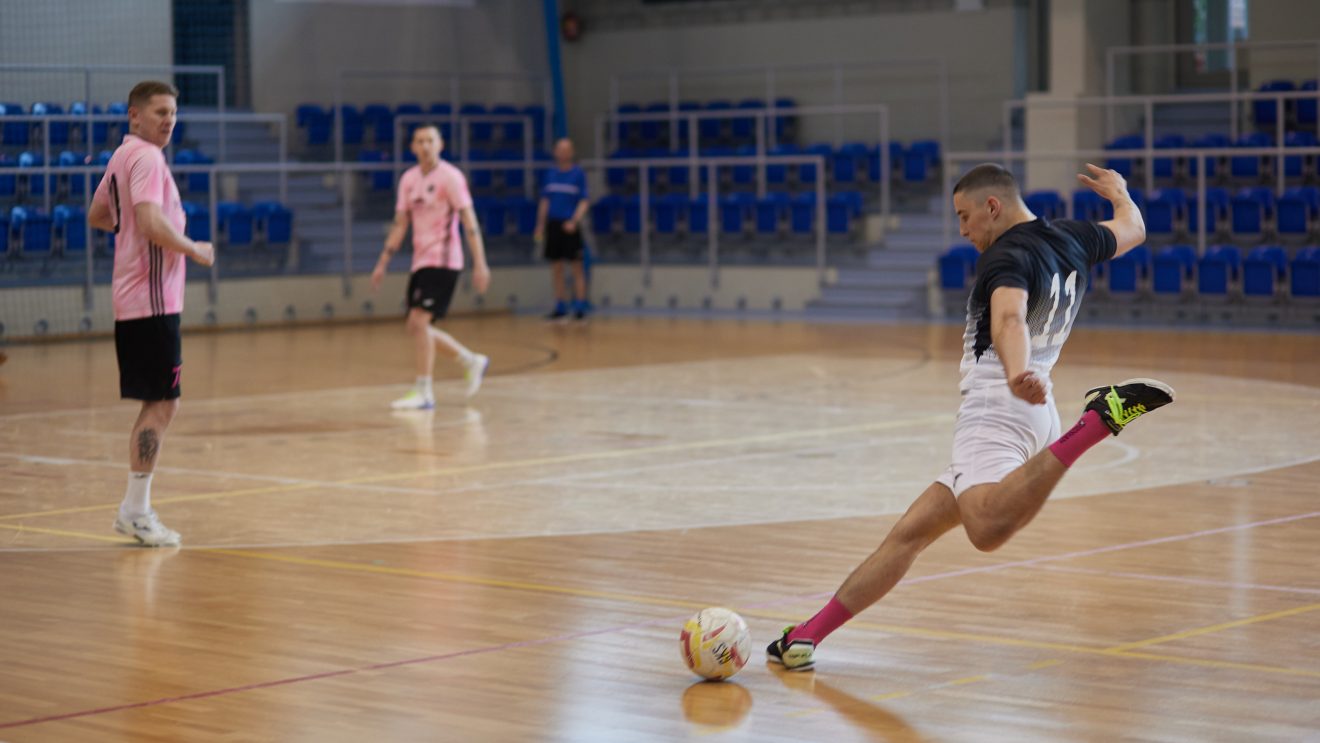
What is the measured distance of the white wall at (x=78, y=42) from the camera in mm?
21859

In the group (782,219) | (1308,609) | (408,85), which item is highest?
(408,85)

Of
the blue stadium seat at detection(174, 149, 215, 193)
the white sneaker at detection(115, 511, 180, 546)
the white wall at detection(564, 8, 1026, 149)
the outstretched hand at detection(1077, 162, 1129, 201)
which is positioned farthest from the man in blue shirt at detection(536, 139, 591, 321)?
the outstretched hand at detection(1077, 162, 1129, 201)

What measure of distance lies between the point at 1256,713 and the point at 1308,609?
5.36ft

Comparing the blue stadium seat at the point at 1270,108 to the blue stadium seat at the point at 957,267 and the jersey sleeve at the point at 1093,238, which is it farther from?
the jersey sleeve at the point at 1093,238

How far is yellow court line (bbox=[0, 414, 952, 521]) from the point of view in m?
9.70

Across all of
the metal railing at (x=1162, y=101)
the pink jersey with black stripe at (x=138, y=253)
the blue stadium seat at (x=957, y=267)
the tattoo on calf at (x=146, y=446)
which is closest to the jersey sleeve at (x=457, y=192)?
the pink jersey with black stripe at (x=138, y=253)

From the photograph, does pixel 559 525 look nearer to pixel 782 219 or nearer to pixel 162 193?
pixel 162 193

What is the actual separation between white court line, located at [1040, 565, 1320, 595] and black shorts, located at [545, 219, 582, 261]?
1508 centimetres

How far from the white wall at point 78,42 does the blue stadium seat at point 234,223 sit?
92.0 inches

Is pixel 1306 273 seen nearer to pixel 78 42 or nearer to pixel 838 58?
pixel 838 58

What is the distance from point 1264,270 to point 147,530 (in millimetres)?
14671

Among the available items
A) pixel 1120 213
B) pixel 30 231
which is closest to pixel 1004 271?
pixel 1120 213

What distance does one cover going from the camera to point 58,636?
21.5ft

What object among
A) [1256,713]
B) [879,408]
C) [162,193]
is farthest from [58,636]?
[879,408]
